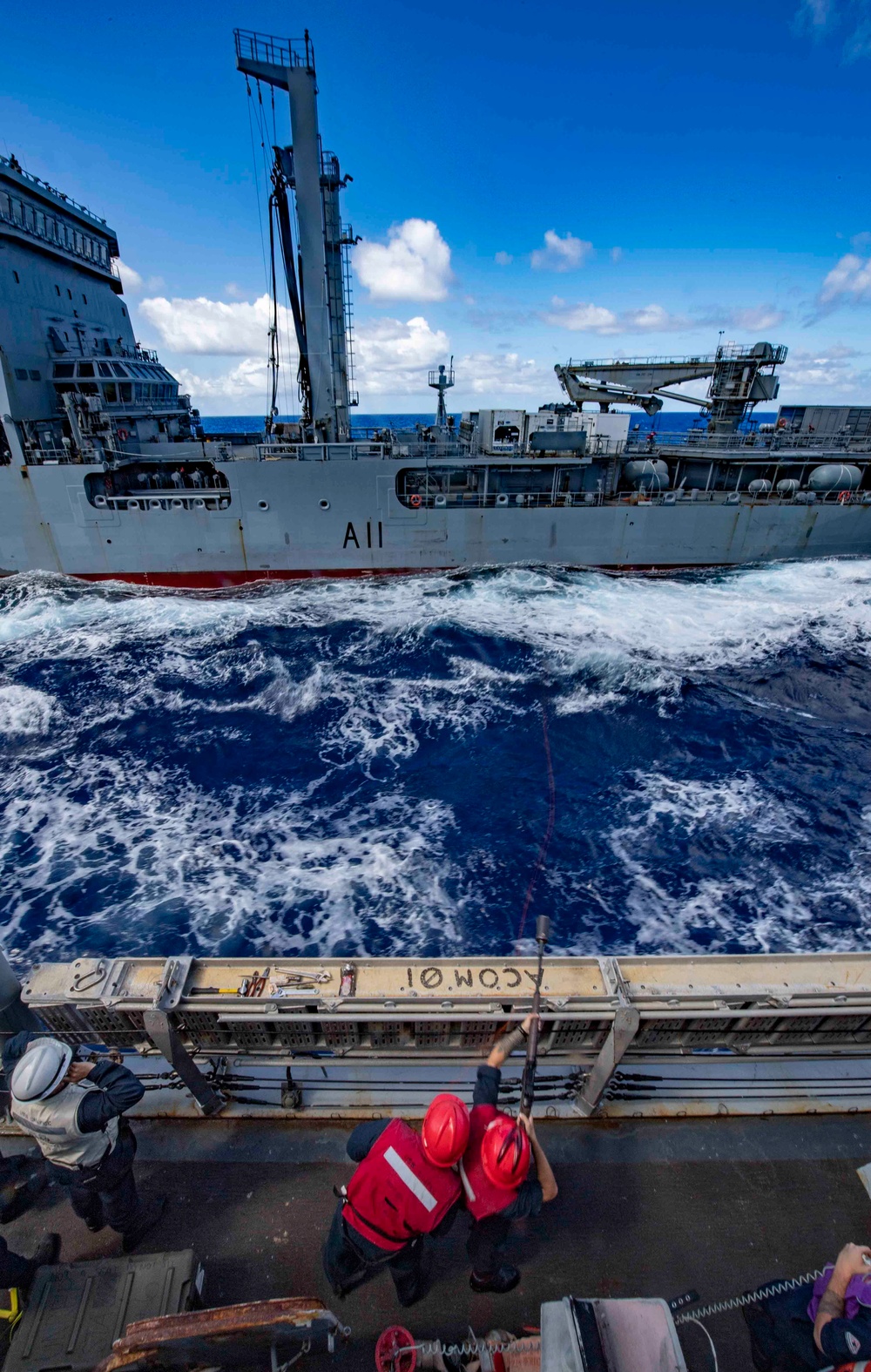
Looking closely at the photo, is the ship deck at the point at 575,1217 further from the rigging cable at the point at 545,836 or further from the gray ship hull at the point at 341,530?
the gray ship hull at the point at 341,530

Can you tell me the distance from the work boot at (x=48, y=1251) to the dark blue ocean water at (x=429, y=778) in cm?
373

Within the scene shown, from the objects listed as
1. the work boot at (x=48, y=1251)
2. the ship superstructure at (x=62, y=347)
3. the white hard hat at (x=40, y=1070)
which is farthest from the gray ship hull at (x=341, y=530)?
the work boot at (x=48, y=1251)

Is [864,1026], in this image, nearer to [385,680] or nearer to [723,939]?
[723,939]

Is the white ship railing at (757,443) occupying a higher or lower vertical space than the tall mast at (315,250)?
lower

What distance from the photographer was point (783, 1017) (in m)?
3.92

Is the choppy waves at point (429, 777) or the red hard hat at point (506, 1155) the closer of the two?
the red hard hat at point (506, 1155)

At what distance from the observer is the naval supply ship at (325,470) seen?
69.6ft

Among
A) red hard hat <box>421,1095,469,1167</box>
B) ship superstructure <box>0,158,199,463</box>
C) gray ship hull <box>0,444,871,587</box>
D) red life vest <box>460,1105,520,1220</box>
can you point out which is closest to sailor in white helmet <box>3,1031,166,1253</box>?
red hard hat <box>421,1095,469,1167</box>

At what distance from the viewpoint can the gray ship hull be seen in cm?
2125

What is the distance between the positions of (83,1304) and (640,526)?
25.1 meters

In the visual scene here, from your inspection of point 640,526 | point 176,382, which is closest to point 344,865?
point 640,526

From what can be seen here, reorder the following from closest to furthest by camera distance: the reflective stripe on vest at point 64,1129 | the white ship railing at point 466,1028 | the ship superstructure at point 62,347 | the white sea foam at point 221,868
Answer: the reflective stripe on vest at point 64,1129, the white ship railing at point 466,1028, the white sea foam at point 221,868, the ship superstructure at point 62,347

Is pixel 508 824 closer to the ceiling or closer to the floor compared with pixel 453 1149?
closer to the floor

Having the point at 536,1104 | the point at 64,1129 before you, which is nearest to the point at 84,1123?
the point at 64,1129
